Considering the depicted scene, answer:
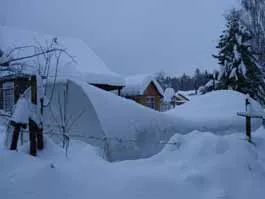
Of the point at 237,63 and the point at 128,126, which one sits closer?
the point at 128,126

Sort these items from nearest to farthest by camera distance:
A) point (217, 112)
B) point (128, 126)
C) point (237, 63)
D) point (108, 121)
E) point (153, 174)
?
point (153, 174) → point (108, 121) → point (128, 126) → point (217, 112) → point (237, 63)

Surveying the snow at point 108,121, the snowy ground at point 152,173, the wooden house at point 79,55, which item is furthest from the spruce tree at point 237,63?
the snowy ground at point 152,173

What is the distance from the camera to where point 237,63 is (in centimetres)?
1955

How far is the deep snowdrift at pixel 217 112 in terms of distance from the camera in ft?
33.6

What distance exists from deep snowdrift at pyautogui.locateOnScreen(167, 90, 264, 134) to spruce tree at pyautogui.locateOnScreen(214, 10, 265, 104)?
682 cm

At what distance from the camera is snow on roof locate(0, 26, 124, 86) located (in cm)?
1745

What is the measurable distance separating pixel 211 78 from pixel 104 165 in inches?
709

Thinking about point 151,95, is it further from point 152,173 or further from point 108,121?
point 152,173

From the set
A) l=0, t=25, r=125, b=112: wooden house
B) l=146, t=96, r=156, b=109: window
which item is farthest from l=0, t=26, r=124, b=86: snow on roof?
l=146, t=96, r=156, b=109: window

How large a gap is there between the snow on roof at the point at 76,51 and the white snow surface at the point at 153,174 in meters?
11.5

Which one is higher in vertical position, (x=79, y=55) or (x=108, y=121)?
(x=79, y=55)

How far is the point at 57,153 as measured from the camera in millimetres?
4262

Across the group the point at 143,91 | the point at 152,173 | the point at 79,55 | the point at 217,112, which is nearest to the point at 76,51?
the point at 79,55

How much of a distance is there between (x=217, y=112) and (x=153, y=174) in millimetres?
7557
